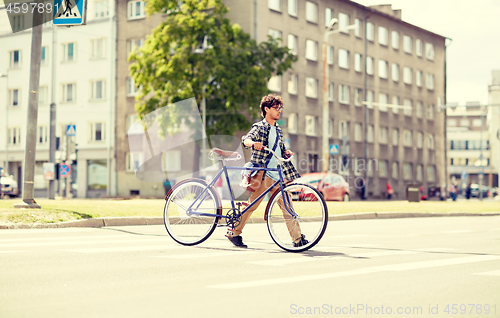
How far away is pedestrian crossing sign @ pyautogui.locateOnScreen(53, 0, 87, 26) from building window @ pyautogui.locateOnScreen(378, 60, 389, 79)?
46.2 meters

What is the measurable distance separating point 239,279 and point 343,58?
163 ft

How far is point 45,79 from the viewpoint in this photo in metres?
55.0

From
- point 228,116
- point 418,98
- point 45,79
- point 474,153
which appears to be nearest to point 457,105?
point 228,116

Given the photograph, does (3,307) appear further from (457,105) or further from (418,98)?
(418,98)

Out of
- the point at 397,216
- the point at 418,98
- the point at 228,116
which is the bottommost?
the point at 397,216

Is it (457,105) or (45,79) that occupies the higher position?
(45,79)

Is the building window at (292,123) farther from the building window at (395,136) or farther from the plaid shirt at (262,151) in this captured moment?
the plaid shirt at (262,151)

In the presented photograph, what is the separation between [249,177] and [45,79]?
1926 inches

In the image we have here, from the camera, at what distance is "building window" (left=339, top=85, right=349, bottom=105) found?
5447cm

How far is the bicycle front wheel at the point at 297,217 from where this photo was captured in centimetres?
870

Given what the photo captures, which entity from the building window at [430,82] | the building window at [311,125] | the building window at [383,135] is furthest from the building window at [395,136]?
the building window at [311,125]

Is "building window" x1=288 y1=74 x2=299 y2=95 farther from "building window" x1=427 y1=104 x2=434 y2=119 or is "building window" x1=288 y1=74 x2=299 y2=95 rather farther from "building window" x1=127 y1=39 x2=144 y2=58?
"building window" x1=427 y1=104 x2=434 y2=119

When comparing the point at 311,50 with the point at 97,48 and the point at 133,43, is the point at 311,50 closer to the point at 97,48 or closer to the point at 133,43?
the point at 133,43

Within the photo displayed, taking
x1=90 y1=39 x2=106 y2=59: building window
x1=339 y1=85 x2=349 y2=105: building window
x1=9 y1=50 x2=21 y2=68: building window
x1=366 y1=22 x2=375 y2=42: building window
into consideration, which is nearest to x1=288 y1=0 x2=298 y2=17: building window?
x1=339 y1=85 x2=349 y2=105: building window
